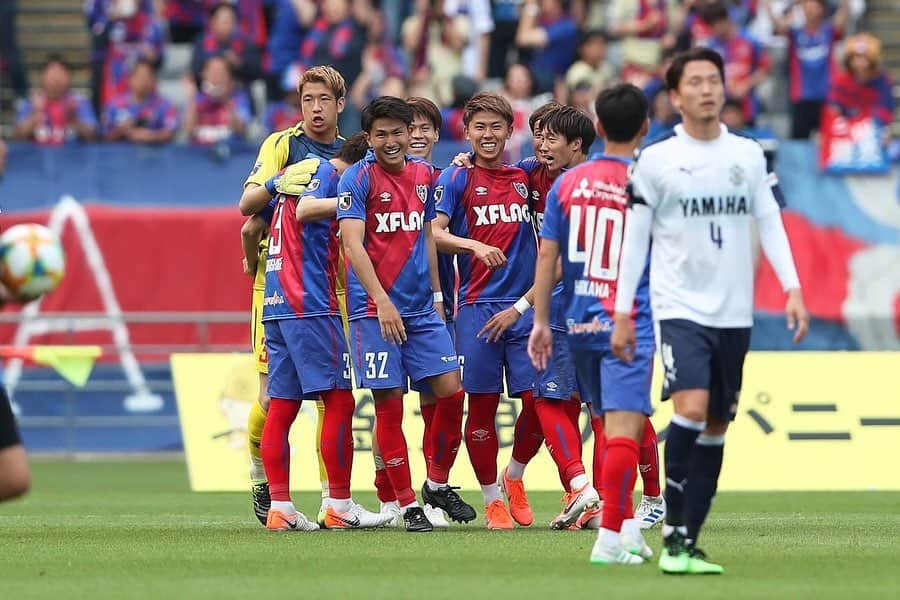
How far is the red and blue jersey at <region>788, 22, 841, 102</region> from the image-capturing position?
20578 mm

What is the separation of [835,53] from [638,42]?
2.39m

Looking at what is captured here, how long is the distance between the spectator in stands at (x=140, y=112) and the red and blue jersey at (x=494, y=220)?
32.2 feet

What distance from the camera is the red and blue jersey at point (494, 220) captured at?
10.9 meters

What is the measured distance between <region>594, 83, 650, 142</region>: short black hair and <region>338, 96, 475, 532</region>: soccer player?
1.84 metres

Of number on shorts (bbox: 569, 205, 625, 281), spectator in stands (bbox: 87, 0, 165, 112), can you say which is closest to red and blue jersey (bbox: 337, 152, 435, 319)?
number on shorts (bbox: 569, 205, 625, 281)

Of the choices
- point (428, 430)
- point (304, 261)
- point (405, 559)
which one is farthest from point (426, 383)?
point (405, 559)

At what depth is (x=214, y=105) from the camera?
67.2 ft

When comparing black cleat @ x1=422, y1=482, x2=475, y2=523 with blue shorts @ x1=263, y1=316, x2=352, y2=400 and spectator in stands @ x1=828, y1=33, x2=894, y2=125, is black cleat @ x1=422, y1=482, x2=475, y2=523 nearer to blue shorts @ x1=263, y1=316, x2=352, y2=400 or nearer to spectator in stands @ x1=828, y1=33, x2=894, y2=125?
blue shorts @ x1=263, y1=316, x2=352, y2=400

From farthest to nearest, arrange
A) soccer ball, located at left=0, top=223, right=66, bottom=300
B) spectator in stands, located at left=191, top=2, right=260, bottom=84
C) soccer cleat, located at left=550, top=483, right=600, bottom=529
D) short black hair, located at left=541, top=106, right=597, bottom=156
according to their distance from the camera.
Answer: spectator in stands, located at left=191, top=2, right=260, bottom=84, short black hair, located at left=541, top=106, right=597, bottom=156, soccer cleat, located at left=550, top=483, right=600, bottom=529, soccer ball, located at left=0, top=223, right=66, bottom=300

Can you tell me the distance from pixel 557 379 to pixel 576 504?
2.51 ft

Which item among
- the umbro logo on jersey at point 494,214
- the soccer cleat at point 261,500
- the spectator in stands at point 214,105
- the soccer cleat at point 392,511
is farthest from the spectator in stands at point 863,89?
the soccer cleat at point 261,500

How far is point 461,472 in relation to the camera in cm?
1513

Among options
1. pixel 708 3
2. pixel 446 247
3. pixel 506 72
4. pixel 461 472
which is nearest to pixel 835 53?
pixel 708 3

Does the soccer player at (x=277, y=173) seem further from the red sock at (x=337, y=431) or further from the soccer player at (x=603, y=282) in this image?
the soccer player at (x=603, y=282)
